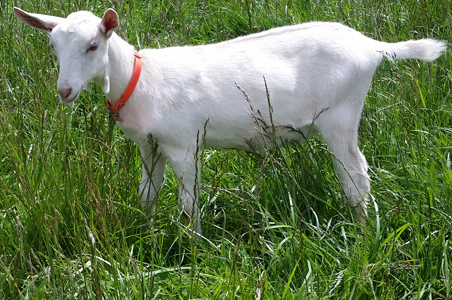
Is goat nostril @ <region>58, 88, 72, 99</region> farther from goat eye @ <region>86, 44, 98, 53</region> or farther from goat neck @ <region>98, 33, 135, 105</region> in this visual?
goat neck @ <region>98, 33, 135, 105</region>

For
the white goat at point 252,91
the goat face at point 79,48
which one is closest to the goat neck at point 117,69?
the white goat at point 252,91

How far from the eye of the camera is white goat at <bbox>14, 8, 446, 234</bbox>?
3.10 meters

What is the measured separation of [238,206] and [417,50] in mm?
1317

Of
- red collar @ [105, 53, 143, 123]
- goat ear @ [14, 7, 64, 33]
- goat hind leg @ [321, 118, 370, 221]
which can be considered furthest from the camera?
goat hind leg @ [321, 118, 370, 221]

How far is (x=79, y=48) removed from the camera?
269 cm

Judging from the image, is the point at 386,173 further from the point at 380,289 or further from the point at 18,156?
the point at 18,156

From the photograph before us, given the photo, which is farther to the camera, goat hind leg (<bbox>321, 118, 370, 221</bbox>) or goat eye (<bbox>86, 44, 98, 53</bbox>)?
goat hind leg (<bbox>321, 118, 370, 221</bbox>)

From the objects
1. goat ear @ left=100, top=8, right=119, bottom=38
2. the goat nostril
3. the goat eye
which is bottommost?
the goat nostril

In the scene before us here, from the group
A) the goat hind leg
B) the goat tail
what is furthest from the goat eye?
the goat tail

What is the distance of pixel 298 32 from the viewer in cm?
344

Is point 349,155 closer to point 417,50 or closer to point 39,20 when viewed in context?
point 417,50

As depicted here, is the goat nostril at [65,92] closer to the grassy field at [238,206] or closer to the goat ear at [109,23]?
the grassy field at [238,206]

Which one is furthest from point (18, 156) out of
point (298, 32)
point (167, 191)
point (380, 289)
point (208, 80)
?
point (380, 289)

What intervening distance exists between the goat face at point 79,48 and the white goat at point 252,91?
0.73 ft
